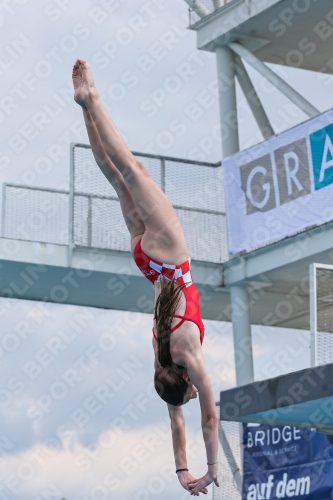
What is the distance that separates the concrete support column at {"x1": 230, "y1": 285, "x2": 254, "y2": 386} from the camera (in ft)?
72.0

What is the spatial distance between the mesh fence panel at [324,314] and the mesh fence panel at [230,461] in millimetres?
3593

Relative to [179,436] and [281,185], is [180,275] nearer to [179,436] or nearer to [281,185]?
[179,436]

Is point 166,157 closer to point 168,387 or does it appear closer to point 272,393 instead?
point 272,393

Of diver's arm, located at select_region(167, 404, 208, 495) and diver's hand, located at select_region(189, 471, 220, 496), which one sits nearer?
diver's hand, located at select_region(189, 471, 220, 496)

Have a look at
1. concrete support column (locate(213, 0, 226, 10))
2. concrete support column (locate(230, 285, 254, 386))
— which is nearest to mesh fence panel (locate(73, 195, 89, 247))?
Answer: concrete support column (locate(230, 285, 254, 386))

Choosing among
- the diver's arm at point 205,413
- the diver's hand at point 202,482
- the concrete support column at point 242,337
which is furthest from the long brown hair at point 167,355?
the concrete support column at point 242,337

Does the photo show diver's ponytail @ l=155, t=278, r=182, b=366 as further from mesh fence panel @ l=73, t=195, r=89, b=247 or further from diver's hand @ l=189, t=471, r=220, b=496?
mesh fence panel @ l=73, t=195, r=89, b=247

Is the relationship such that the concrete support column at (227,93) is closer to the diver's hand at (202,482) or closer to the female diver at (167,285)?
the female diver at (167,285)

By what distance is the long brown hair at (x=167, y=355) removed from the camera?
9.37 m

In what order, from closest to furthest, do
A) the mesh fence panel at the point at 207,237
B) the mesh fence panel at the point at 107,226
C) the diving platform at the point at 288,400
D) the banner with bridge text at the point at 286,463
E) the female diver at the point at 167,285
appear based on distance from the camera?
the female diver at the point at 167,285
the diving platform at the point at 288,400
the banner with bridge text at the point at 286,463
the mesh fence panel at the point at 107,226
the mesh fence panel at the point at 207,237

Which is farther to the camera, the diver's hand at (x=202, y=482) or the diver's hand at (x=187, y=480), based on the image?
the diver's hand at (x=187, y=480)

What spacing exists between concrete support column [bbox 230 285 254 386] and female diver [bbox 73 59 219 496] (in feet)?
38.9

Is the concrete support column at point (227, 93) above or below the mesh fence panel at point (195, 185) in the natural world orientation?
above

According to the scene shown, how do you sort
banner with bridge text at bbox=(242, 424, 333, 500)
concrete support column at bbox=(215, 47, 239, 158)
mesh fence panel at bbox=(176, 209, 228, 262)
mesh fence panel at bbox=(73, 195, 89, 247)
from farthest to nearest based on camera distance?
1. concrete support column at bbox=(215, 47, 239, 158)
2. mesh fence panel at bbox=(176, 209, 228, 262)
3. mesh fence panel at bbox=(73, 195, 89, 247)
4. banner with bridge text at bbox=(242, 424, 333, 500)
